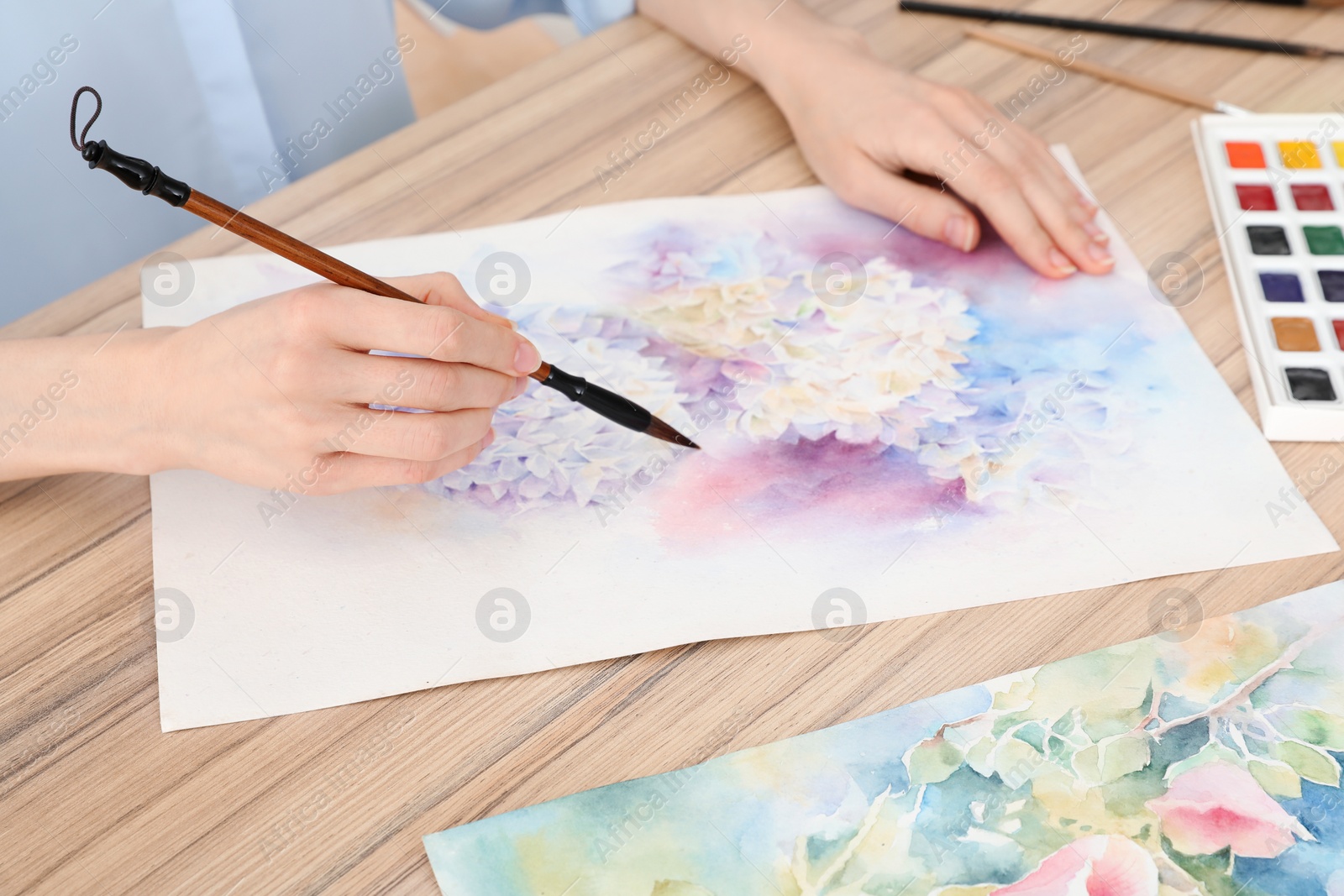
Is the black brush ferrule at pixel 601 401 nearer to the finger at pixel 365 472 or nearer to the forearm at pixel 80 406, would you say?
the finger at pixel 365 472

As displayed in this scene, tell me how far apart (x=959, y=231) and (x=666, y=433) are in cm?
31

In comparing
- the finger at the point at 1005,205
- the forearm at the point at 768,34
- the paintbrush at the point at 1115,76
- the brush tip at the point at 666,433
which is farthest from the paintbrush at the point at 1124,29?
the brush tip at the point at 666,433

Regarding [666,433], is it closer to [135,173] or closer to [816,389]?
[816,389]

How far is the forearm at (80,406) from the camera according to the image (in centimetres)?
66

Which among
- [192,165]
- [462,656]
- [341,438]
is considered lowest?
[462,656]

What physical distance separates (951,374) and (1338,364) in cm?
26

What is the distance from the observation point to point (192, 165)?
1.10 metres

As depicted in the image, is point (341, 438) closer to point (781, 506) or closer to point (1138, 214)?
point (781, 506)

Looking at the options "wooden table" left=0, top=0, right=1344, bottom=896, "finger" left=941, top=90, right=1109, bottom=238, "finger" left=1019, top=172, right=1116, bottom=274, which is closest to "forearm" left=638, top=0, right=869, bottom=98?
"finger" left=941, top=90, right=1109, bottom=238

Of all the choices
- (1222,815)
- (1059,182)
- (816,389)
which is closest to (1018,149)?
(1059,182)

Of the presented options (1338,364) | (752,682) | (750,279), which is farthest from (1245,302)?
(752,682)

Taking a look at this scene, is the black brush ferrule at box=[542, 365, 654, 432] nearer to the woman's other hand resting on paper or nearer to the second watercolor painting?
the second watercolor painting

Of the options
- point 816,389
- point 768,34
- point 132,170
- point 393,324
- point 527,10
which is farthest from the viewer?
point 527,10

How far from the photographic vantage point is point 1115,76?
3.17 feet
